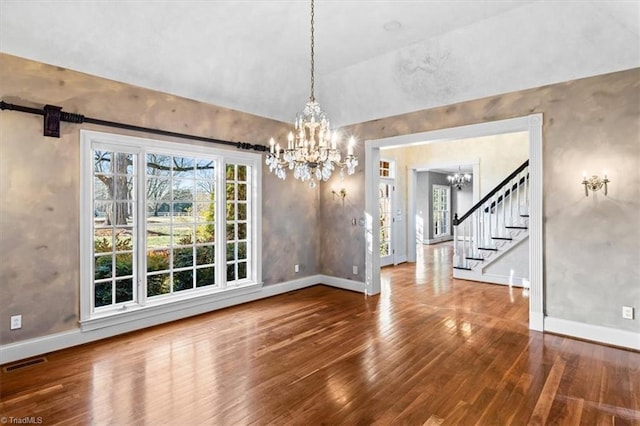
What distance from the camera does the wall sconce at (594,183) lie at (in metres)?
3.70

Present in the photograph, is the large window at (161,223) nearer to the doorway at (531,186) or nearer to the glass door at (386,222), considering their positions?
the doorway at (531,186)

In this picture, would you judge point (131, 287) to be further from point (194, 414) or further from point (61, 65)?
point (61, 65)

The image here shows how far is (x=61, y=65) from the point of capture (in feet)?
11.7

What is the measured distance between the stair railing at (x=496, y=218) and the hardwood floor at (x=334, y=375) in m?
2.51

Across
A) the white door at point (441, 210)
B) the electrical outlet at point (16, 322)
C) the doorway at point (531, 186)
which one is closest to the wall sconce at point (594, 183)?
the doorway at point (531, 186)

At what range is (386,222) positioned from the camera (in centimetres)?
822

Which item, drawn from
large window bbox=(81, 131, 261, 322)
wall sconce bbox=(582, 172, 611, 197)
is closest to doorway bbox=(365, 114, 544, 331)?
wall sconce bbox=(582, 172, 611, 197)

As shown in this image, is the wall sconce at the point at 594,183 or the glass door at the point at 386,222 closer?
the wall sconce at the point at 594,183

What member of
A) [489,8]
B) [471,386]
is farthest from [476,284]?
[489,8]

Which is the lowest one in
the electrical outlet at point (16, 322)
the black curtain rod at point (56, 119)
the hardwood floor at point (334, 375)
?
the hardwood floor at point (334, 375)

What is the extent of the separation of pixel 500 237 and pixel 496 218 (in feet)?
1.29

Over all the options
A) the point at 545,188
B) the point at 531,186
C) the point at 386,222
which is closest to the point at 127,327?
the point at 531,186

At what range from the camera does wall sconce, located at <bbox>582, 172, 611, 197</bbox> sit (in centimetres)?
370

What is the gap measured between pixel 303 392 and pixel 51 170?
3.44 metres
